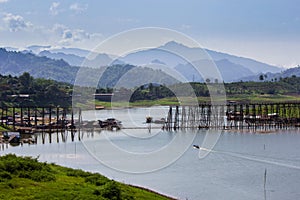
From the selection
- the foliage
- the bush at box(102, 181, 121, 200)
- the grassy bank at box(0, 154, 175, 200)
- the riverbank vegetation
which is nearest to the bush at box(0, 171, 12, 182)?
the grassy bank at box(0, 154, 175, 200)

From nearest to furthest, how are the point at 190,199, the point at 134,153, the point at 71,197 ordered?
the point at 71,197 → the point at 190,199 → the point at 134,153

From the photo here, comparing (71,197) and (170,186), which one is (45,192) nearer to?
(71,197)

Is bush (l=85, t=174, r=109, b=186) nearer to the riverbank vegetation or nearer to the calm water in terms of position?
the calm water

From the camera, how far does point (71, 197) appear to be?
19.5 meters

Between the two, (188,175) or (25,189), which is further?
(188,175)

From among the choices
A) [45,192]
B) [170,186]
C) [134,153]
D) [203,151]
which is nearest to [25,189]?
[45,192]

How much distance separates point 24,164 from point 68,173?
3191 mm

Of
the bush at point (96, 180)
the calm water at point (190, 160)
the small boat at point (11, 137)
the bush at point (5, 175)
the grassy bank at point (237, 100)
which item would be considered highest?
the grassy bank at point (237, 100)

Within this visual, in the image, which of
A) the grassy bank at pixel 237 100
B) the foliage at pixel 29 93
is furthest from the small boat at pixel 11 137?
the grassy bank at pixel 237 100

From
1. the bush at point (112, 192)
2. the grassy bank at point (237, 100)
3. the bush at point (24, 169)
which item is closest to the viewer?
the bush at point (112, 192)

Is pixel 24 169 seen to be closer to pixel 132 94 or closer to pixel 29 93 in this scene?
pixel 132 94

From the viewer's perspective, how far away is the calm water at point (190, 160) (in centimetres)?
3167

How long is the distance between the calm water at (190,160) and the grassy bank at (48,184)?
7509mm

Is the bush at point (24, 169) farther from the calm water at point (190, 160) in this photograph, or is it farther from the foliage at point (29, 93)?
the foliage at point (29, 93)
